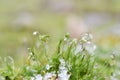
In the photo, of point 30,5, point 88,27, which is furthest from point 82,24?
point 30,5

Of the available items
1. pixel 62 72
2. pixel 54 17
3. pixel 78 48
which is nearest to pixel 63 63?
pixel 62 72

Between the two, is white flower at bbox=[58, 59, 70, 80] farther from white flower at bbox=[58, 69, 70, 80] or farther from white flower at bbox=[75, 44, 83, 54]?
white flower at bbox=[75, 44, 83, 54]

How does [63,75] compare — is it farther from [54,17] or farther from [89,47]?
[54,17]

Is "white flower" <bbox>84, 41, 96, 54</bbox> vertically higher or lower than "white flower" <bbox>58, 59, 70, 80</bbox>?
higher

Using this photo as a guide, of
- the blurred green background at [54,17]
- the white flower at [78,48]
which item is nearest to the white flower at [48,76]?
the white flower at [78,48]

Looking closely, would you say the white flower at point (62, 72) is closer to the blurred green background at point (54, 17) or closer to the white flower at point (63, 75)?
the white flower at point (63, 75)

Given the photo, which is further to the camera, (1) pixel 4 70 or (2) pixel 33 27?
(2) pixel 33 27

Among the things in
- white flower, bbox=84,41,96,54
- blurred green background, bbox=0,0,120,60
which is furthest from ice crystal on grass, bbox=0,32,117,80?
blurred green background, bbox=0,0,120,60

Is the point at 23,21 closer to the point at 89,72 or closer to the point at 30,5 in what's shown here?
the point at 30,5
